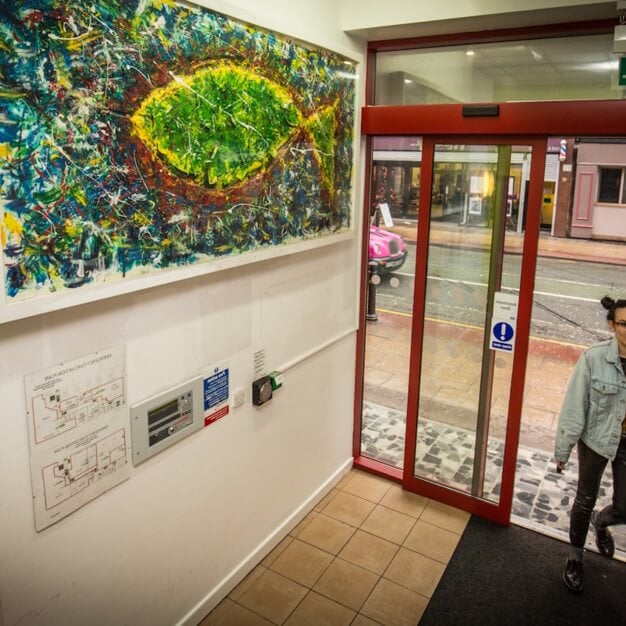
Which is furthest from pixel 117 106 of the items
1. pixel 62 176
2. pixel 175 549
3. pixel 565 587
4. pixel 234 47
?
pixel 565 587

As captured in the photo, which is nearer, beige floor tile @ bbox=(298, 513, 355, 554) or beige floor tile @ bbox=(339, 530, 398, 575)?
beige floor tile @ bbox=(339, 530, 398, 575)

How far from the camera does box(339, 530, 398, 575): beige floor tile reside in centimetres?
365

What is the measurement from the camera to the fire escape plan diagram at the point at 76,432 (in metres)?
2.18

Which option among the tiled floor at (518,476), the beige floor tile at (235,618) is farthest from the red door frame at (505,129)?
the beige floor tile at (235,618)

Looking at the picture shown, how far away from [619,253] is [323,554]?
13.1 metres

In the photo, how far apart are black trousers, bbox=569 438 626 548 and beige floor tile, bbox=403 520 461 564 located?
727 mm

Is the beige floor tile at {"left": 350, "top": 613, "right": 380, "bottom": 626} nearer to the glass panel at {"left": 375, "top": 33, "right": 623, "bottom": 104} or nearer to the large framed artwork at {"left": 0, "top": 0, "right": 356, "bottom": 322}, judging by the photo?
the large framed artwork at {"left": 0, "top": 0, "right": 356, "bottom": 322}

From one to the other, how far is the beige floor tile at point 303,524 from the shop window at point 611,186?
565 inches

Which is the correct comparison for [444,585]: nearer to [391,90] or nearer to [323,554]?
[323,554]

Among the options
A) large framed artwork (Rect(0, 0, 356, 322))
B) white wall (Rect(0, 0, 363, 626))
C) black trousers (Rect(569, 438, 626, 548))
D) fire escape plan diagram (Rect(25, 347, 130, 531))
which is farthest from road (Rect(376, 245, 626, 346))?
fire escape plan diagram (Rect(25, 347, 130, 531))

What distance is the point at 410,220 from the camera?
443 cm

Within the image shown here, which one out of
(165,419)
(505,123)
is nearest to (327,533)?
(165,419)

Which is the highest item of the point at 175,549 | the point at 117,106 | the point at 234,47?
the point at 234,47

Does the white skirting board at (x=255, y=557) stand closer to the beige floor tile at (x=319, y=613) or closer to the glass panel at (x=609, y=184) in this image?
the beige floor tile at (x=319, y=613)
